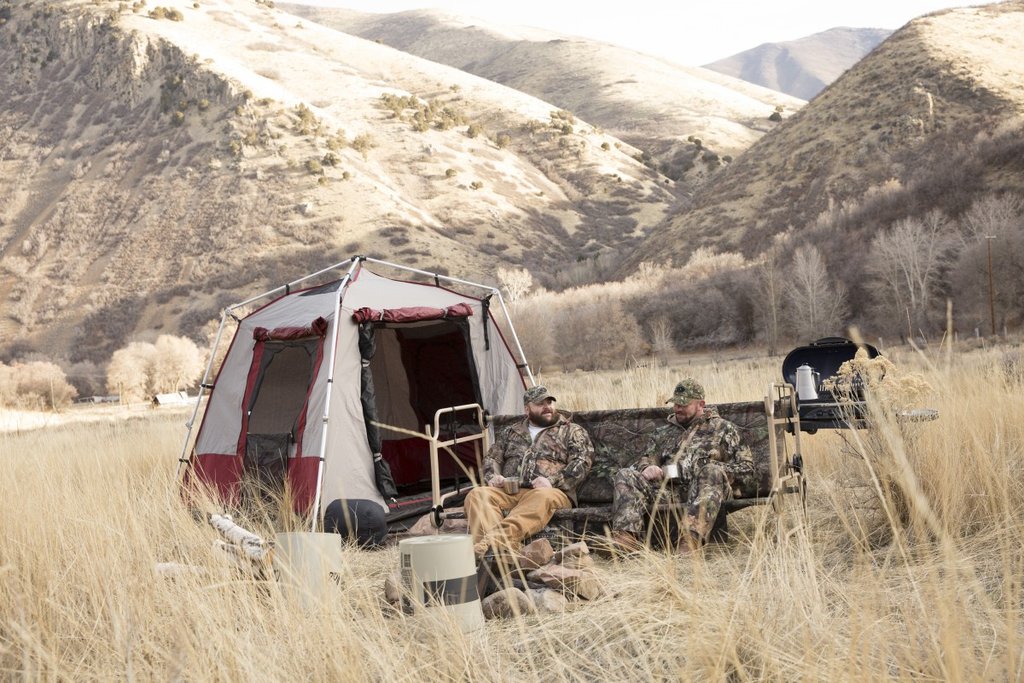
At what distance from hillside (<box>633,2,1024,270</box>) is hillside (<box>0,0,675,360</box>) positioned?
309 inches

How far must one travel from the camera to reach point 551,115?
2400 inches

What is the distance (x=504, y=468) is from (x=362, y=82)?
180 feet

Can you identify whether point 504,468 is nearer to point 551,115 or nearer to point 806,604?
point 806,604

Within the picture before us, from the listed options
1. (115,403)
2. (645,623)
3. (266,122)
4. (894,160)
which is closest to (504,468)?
(645,623)

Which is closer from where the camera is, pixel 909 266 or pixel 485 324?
pixel 485 324

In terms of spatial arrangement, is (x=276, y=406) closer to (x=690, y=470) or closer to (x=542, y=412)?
(x=542, y=412)

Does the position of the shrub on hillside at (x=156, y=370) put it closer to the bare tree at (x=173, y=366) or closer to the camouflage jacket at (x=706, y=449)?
the bare tree at (x=173, y=366)

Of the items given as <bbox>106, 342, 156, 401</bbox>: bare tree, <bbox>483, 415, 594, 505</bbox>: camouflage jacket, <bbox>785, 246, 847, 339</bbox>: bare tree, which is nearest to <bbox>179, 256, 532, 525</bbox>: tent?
<bbox>483, 415, 594, 505</bbox>: camouflage jacket

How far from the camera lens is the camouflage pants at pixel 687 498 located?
4.93 m

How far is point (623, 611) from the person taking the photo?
3.27m

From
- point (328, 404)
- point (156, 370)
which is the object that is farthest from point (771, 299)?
point (328, 404)

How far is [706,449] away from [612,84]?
8191 centimetres

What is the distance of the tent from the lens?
6871 mm

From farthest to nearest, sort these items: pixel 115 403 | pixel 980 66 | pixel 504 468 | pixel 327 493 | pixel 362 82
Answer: pixel 362 82 → pixel 980 66 → pixel 115 403 → pixel 327 493 → pixel 504 468
